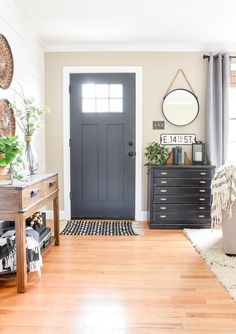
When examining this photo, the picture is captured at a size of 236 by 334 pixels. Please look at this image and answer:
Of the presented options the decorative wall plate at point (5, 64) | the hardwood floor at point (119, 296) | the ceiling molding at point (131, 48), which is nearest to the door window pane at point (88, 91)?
the ceiling molding at point (131, 48)

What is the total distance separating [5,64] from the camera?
3225 millimetres

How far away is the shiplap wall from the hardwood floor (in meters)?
1.72

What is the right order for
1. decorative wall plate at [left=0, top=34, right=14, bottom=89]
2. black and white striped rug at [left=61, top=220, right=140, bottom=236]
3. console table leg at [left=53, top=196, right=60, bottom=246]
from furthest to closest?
→ black and white striped rug at [left=61, top=220, right=140, bottom=236]
console table leg at [left=53, top=196, right=60, bottom=246]
decorative wall plate at [left=0, top=34, right=14, bottom=89]

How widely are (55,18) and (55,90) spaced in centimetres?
121

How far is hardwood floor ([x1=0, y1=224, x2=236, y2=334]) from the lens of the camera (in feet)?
6.73

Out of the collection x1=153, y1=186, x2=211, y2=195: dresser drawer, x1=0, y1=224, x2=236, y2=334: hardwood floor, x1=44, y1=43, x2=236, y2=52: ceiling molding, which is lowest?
x1=0, y1=224, x2=236, y2=334: hardwood floor

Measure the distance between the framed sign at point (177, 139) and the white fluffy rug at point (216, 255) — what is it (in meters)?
1.32

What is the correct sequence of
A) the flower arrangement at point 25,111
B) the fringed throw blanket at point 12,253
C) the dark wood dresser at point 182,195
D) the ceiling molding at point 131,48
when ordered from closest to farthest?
1. the fringed throw blanket at point 12,253
2. the flower arrangement at point 25,111
3. the dark wood dresser at point 182,195
4. the ceiling molding at point 131,48

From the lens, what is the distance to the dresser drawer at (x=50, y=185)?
10.5ft

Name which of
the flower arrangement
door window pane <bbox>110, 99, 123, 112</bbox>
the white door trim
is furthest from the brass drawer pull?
door window pane <bbox>110, 99, 123, 112</bbox>

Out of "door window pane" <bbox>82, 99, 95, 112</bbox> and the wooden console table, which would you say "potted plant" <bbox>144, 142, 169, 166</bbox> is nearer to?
"door window pane" <bbox>82, 99, 95, 112</bbox>

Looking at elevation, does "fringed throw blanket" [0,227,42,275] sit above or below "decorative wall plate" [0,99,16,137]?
below

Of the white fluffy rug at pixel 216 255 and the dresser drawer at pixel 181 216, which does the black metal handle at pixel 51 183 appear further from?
the white fluffy rug at pixel 216 255

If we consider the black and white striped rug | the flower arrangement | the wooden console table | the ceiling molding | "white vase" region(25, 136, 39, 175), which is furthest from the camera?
the ceiling molding
